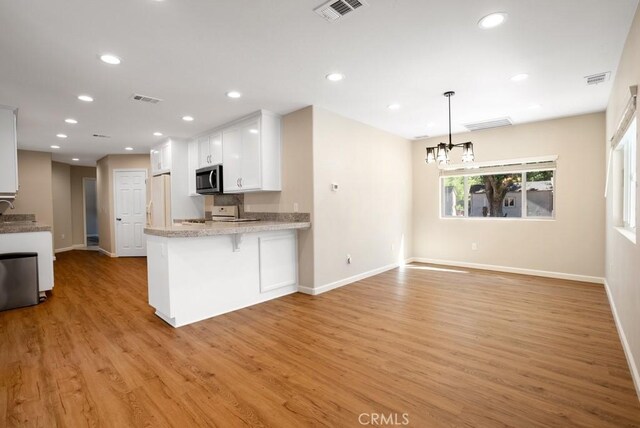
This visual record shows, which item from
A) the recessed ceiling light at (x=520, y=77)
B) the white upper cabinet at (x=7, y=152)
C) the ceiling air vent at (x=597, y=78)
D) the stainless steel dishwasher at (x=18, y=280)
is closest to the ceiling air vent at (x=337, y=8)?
the recessed ceiling light at (x=520, y=77)

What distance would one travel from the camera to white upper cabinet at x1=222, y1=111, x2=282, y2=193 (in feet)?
14.9

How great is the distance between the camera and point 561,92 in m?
3.87

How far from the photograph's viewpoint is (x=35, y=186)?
7.03 metres

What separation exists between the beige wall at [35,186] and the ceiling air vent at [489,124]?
901 cm

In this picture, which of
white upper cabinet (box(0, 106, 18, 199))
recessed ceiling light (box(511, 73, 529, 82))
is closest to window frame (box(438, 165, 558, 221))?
recessed ceiling light (box(511, 73, 529, 82))

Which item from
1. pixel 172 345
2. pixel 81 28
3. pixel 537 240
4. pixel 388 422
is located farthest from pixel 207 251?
pixel 537 240

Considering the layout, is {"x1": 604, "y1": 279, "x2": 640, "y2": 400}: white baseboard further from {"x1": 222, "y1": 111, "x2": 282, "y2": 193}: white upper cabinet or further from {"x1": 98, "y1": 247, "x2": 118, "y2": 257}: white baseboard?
{"x1": 98, "y1": 247, "x2": 118, "y2": 257}: white baseboard

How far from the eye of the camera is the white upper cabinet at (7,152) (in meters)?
4.03

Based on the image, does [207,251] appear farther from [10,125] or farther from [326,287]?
[10,125]

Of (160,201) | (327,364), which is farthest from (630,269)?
(160,201)

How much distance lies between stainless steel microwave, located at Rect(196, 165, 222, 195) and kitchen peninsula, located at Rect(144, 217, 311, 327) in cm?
172

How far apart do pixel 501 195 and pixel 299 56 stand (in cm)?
471

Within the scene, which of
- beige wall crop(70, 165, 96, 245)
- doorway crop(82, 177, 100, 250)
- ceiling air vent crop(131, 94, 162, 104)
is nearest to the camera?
ceiling air vent crop(131, 94, 162, 104)

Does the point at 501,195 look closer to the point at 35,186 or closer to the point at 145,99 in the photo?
Result: the point at 145,99
